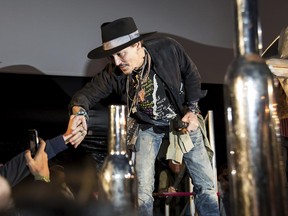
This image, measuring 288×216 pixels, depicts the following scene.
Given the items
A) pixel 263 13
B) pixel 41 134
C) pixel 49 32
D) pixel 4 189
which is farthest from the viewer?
pixel 263 13

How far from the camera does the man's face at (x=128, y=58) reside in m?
1.76

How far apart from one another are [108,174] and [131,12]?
2348 millimetres

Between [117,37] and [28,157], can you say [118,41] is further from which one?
[28,157]

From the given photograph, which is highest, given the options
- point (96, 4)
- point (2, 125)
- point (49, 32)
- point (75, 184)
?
point (96, 4)

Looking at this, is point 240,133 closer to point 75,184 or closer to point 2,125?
point 2,125

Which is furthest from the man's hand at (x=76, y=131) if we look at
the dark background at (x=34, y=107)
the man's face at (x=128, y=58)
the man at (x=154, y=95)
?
the dark background at (x=34, y=107)

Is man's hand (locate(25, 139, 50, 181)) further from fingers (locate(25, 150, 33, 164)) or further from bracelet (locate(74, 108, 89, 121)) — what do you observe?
bracelet (locate(74, 108, 89, 121))

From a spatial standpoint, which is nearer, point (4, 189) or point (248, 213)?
point (248, 213)

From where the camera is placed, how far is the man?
5.81ft

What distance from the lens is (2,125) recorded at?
262 cm

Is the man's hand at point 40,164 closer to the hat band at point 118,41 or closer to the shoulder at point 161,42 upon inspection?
the hat band at point 118,41

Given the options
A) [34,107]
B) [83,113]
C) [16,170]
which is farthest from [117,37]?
[34,107]

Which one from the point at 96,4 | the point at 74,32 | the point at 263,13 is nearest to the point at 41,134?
the point at 74,32

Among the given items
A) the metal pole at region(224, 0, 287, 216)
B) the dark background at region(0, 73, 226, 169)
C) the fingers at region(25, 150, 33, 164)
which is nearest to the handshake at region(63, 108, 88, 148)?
the fingers at region(25, 150, 33, 164)
